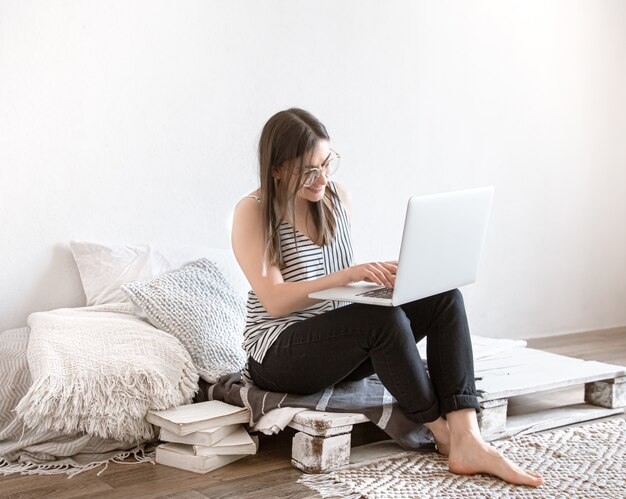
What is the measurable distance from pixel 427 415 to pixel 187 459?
56cm

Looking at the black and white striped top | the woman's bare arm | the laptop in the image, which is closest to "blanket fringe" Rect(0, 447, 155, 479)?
the black and white striped top

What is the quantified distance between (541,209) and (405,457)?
82.5 inches

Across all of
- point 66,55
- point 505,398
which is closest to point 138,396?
point 505,398

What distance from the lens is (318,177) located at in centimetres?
208

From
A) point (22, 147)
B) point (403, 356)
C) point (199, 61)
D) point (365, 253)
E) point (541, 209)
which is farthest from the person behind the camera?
point (541, 209)

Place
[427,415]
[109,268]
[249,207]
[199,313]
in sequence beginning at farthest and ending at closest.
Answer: [109,268] → [199,313] → [249,207] → [427,415]

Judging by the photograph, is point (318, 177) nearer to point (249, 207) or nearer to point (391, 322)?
point (249, 207)

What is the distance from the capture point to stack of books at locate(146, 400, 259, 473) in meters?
2.00

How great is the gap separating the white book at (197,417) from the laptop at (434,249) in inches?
14.4

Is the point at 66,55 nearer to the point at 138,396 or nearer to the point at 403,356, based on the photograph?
the point at 138,396

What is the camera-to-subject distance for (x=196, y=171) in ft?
9.58

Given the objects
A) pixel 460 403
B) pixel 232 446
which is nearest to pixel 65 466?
pixel 232 446

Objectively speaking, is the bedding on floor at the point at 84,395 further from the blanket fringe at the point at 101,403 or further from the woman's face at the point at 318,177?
the woman's face at the point at 318,177

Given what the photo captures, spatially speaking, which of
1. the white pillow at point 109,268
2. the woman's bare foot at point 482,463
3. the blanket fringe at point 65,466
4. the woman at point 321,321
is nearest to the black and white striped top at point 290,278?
the woman at point 321,321
